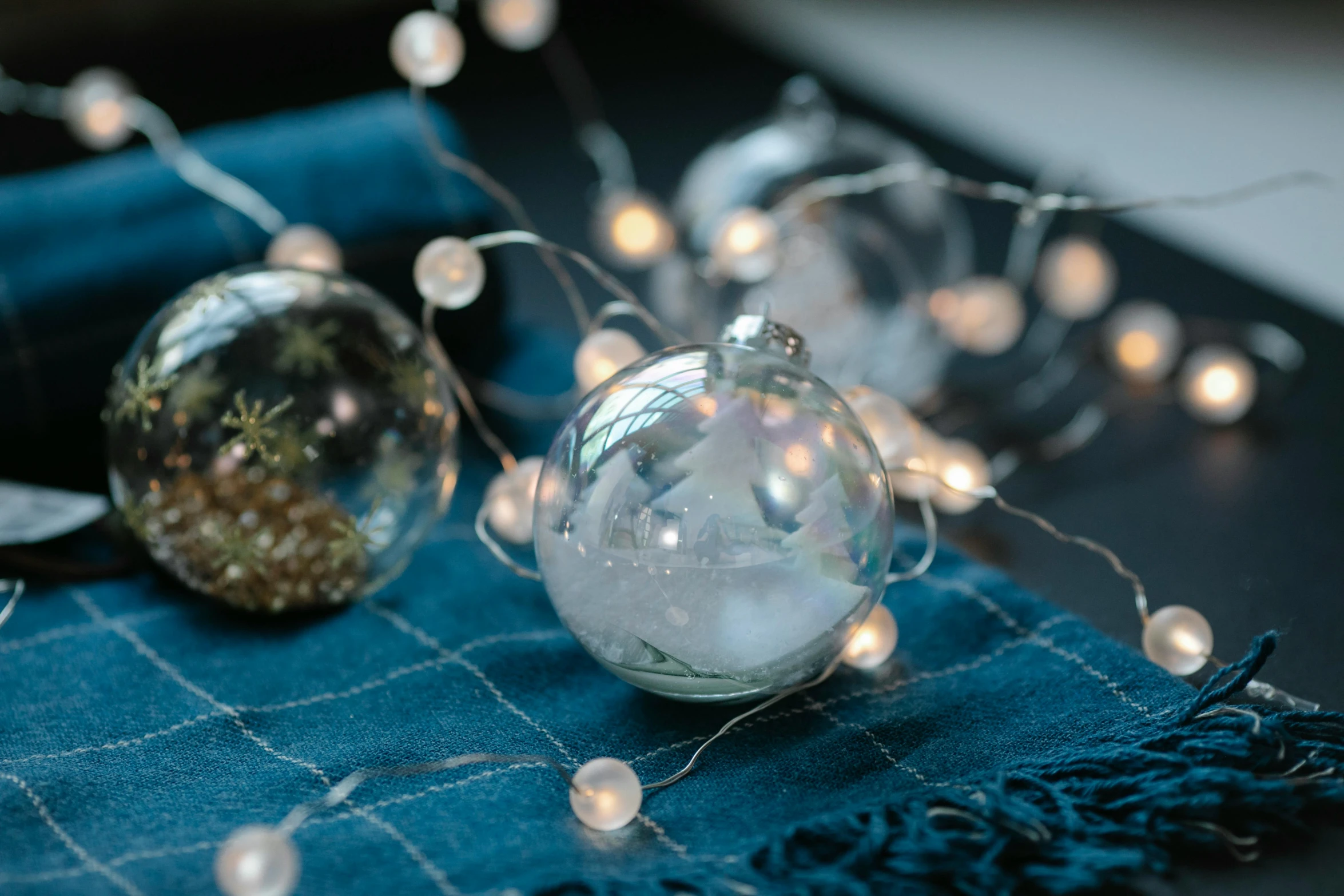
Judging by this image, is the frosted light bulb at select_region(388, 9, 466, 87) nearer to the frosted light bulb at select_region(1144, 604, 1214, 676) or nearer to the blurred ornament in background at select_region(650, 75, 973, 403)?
the blurred ornament in background at select_region(650, 75, 973, 403)

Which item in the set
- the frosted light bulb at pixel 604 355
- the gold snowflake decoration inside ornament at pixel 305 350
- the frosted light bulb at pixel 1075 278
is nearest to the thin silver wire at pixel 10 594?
the gold snowflake decoration inside ornament at pixel 305 350

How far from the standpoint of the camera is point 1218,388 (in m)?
0.81

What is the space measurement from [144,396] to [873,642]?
33 cm

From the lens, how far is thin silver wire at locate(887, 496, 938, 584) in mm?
615

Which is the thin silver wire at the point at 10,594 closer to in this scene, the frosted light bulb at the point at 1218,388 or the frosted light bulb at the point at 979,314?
the frosted light bulb at the point at 979,314

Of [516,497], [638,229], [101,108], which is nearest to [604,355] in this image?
[516,497]

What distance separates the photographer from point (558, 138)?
1.33 metres

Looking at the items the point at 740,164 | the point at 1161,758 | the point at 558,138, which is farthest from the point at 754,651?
the point at 558,138

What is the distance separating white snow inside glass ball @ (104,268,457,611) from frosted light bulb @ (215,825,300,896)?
0.63 ft

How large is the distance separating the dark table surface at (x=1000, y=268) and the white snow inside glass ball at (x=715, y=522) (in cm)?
15

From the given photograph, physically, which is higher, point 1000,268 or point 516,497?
point 1000,268

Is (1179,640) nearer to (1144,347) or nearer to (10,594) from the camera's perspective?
(1144,347)

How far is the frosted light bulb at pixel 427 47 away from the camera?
69 centimetres

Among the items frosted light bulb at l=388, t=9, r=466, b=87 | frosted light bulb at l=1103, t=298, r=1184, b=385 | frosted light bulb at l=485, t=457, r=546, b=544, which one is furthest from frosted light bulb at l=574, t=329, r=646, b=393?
frosted light bulb at l=1103, t=298, r=1184, b=385
